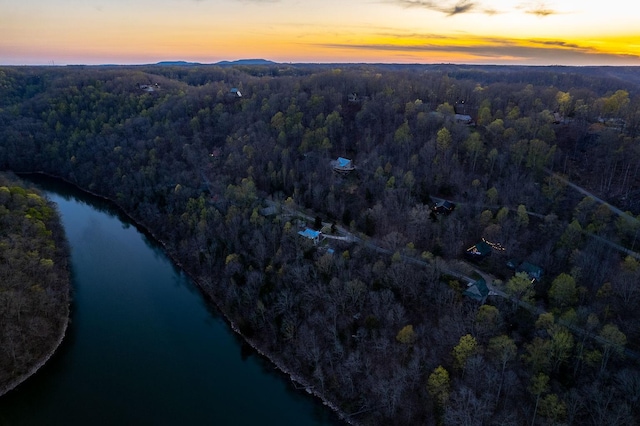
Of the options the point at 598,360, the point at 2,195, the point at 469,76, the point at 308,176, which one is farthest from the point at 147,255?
the point at 469,76

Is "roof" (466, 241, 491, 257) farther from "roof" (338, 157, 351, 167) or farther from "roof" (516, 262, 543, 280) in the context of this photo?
"roof" (338, 157, 351, 167)

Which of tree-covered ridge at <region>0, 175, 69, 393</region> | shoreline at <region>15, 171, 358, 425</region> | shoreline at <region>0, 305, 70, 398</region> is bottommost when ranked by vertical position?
shoreline at <region>15, 171, 358, 425</region>

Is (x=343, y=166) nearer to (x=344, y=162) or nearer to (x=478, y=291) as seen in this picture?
(x=344, y=162)

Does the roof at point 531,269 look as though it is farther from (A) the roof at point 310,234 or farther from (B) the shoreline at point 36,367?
(B) the shoreline at point 36,367

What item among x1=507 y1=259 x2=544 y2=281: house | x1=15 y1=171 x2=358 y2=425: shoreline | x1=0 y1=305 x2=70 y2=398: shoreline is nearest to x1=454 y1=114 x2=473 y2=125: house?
x1=507 y1=259 x2=544 y2=281: house

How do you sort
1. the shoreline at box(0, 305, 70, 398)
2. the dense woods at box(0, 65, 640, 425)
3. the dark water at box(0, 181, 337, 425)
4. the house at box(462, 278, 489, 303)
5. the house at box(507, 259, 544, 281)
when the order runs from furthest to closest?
the house at box(507, 259, 544, 281) < the house at box(462, 278, 489, 303) < the shoreline at box(0, 305, 70, 398) < the dark water at box(0, 181, 337, 425) < the dense woods at box(0, 65, 640, 425)

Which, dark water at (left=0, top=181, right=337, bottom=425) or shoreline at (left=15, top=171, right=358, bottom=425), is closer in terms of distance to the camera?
dark water at (left=0, top=181, right=337, bottom=425)

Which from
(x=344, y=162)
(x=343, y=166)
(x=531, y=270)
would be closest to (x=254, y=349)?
(x=531, y=270)
